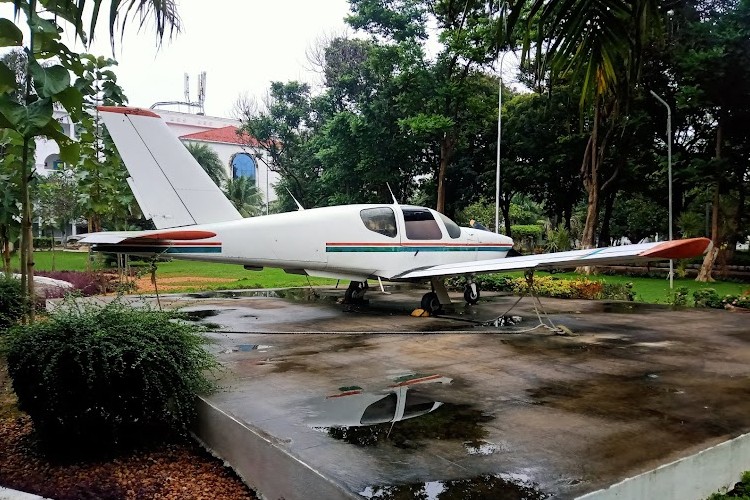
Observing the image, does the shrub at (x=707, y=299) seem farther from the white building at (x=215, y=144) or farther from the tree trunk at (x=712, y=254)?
the white building at (x=215, y=144)

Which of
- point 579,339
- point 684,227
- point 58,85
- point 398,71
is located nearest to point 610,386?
point 579,339

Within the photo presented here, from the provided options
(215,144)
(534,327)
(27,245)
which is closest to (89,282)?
(27,245)

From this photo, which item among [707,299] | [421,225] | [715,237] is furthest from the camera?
[715,237]

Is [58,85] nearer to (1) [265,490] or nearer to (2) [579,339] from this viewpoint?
(1) [265,490]

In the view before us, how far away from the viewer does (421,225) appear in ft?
39.5

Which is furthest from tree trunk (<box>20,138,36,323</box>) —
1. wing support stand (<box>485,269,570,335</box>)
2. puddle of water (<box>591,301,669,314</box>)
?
puddle of water (<box>591,301,669,314</box>)

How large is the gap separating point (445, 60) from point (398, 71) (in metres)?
2.88

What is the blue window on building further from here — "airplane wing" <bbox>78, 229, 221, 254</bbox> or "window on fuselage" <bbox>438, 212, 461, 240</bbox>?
"airplane wing" <bbox>78, 229, 221, 254</bbox>

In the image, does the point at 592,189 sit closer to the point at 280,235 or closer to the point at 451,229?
the point at 451,229

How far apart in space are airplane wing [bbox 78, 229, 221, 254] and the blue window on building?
5337cm

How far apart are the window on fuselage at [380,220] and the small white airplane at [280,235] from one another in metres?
0.02

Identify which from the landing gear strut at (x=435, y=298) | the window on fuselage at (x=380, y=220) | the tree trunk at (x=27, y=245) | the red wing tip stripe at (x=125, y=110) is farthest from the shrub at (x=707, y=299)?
the tree trunk at (x=27, y=245)

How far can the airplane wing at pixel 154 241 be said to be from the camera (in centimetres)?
866

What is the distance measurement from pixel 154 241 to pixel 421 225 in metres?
5.67
